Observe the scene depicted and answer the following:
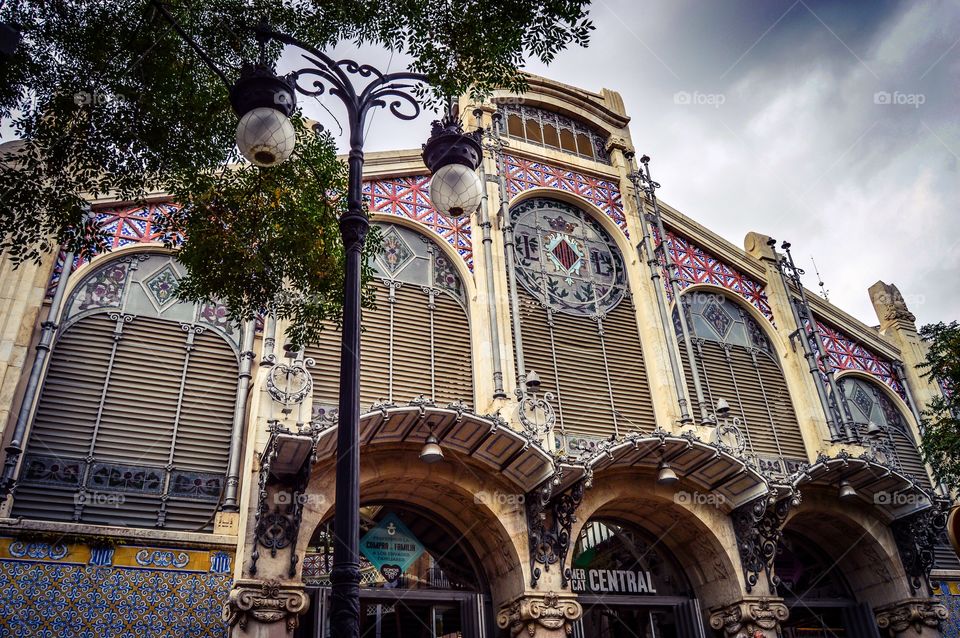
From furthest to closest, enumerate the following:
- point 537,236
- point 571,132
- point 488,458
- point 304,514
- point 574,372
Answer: point 571,132 → point 537,236 → point 574,372 → point 488,458 → point 304,514

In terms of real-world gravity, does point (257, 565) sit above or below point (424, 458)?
below

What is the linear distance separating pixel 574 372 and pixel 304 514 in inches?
230

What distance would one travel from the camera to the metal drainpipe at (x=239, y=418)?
10.4 m

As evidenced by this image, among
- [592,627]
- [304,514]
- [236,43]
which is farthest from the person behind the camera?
[592,627]

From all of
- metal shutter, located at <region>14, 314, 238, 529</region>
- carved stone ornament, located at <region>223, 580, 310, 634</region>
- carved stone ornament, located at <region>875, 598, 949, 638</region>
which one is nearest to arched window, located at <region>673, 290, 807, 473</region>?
carved stone ornament, located at <region>875, 598, 949, 638</region>

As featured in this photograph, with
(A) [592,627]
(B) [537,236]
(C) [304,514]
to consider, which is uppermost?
(B) [537,236]

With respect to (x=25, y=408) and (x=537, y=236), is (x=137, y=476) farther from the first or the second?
(x=537, y=236)

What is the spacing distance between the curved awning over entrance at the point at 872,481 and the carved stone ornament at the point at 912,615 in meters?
1.55

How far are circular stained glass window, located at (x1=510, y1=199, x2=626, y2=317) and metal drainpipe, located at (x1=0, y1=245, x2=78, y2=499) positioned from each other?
7.80 metres

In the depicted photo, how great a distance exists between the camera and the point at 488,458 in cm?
1107

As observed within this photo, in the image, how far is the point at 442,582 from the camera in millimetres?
11430

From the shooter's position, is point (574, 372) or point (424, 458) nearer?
point (424, 458)

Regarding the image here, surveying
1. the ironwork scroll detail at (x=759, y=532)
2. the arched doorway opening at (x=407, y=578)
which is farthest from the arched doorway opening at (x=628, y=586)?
the arched doorway opening at (x=407, y=578)

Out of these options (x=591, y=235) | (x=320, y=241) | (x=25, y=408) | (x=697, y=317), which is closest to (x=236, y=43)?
(x=320, y=241)
